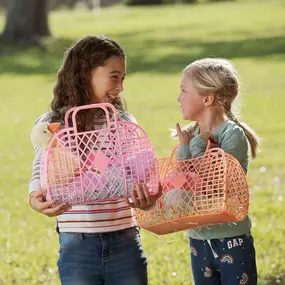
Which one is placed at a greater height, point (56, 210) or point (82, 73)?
point (82, 73)

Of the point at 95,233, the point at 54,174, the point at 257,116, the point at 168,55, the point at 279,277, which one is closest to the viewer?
the point at 54,174

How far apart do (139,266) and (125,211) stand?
0.26 metres

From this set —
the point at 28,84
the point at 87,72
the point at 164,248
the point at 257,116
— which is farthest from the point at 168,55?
the point at 87,72

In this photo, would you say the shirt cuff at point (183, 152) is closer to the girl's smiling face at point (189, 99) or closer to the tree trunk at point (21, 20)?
the girl's smiling face at point (189, 99)

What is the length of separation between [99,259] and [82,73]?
833 millimetres

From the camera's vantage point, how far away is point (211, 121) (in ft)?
13.8

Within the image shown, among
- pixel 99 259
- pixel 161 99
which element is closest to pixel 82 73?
pixel 99 259

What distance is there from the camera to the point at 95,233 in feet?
12.5

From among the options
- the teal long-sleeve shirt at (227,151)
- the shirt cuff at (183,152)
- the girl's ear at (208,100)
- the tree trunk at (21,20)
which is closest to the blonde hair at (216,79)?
the girl's ear at (208,100)

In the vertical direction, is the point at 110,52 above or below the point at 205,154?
above

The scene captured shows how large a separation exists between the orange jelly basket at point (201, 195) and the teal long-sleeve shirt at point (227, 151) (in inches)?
3.7

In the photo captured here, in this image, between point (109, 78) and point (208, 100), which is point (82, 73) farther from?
point (208, 100)

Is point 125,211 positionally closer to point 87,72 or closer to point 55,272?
point 87,72

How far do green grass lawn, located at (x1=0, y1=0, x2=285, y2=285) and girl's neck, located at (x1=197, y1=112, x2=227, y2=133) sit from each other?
71.5 inches
